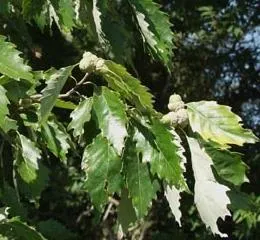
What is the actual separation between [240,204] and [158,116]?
0.65 feet

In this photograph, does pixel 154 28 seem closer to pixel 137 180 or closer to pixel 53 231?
pixel 137 180

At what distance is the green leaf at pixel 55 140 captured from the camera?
5.09 ft

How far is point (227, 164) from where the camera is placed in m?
1.20

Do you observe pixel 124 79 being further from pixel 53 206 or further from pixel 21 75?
pixel 53 206

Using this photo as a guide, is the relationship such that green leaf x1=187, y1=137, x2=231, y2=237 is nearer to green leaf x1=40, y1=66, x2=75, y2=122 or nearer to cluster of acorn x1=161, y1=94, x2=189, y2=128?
cluster of acorn x1=161, y1=94, x2=189, y2=128

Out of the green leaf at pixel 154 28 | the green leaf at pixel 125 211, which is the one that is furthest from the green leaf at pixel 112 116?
the green leaf at pixel 154 28

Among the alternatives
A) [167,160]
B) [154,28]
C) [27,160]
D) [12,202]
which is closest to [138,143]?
[167,160]

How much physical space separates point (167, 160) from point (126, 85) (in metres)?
0.14

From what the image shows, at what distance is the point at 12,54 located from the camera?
121 cm

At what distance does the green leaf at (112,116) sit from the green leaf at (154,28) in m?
0.22

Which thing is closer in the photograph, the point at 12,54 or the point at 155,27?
the point at 12,54

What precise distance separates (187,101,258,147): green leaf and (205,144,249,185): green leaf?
16mm

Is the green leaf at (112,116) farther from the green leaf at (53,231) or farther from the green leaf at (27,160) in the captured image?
the green leaf at (53,231)

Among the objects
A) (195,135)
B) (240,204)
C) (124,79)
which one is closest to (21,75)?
(124,79)
